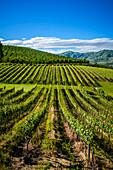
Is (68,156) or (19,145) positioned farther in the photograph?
(19,145)

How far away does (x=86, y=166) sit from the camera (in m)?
15.3

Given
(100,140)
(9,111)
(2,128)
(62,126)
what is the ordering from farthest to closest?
(9,111), (62,126), (2,128), (100,140)

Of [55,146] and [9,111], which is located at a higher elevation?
[9,111]

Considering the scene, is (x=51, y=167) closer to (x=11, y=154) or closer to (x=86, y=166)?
(x=86, y=166)

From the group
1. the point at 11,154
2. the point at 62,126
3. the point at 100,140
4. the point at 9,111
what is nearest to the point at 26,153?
the point at 11,154

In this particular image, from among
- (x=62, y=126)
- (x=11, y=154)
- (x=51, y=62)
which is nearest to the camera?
(x=11, y=154)

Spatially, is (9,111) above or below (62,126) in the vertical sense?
above

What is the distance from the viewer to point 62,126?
27016 millimetres

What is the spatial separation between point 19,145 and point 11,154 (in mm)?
2535

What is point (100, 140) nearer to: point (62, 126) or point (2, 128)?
point (62, 126)

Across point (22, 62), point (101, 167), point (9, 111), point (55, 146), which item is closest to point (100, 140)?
point (101, 167)

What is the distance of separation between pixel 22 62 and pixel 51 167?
130972mm

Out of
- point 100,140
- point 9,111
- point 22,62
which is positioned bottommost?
point 100,140

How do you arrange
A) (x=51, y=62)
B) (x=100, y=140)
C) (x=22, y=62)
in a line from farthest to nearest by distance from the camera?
(x=51, y=62) < (x=22, y=62) < (x=100, y=140)
